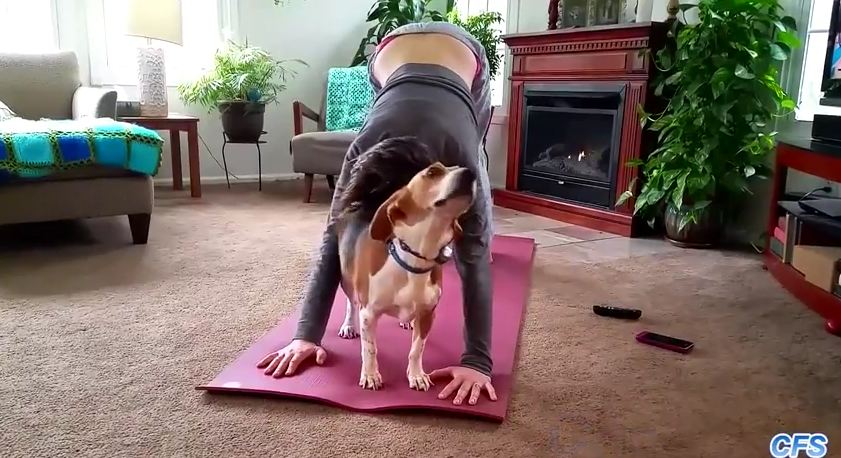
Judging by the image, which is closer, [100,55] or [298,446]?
[298,446]

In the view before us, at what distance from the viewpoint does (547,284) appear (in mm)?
2533

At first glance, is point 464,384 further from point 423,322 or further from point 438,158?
point 438,158

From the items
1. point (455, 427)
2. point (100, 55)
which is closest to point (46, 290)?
point (455, 427)

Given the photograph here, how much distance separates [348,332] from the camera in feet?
6.18

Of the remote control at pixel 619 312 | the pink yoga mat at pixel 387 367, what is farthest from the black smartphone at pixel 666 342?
the pink yoga mat at pixel 387 367

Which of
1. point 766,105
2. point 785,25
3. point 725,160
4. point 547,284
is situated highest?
point 785,25

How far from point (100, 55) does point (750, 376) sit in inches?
164

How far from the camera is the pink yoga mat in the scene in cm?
151

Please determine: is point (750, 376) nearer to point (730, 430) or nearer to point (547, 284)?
point (730, 430)

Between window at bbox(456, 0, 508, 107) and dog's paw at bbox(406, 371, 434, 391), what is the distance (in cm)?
329

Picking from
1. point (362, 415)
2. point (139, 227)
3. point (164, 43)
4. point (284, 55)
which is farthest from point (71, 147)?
point (284, 55)

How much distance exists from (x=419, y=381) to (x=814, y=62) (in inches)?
98.2

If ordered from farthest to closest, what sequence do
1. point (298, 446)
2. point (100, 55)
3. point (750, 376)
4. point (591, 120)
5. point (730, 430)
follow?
1. point (100, 55)
2. point (591, 120)
3. point (750, 376)
4. point (730, 430)
5. point (298, 446)

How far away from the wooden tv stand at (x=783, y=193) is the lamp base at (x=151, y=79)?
3288 mm
